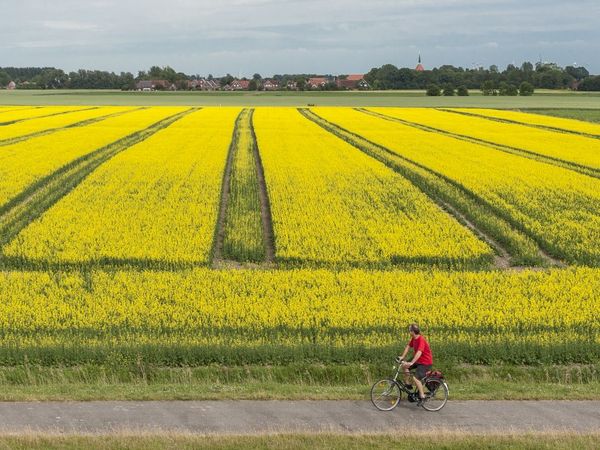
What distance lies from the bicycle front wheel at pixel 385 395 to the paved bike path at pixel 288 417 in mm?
119

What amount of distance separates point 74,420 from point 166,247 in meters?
10.6

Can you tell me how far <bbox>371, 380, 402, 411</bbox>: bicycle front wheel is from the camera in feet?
37.8

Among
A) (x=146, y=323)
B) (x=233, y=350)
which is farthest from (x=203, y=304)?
(x=233, y=350)

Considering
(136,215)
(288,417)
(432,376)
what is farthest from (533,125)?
(288,417)

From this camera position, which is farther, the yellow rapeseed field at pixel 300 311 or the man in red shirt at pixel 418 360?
the yellow rapeseed field at pixel 300 311

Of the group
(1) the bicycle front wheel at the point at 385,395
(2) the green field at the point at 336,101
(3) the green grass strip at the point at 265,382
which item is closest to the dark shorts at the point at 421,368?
(1) the bicycle front wheel at the point at 385,395

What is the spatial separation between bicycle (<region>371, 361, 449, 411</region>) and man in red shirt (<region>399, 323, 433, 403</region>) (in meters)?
0.08

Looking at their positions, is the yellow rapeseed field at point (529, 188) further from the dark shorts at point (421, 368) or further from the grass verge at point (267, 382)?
the dark shorts at point (421, 368)

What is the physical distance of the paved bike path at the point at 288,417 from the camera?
10.5 meters

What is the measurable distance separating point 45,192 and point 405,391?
2288cm

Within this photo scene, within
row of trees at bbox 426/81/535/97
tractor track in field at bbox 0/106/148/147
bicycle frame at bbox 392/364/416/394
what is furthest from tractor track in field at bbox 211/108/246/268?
Result: row of trees at bbox 426/81/535/97

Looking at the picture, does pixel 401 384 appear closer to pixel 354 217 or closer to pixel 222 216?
pixel 354 217

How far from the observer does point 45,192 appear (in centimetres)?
3052

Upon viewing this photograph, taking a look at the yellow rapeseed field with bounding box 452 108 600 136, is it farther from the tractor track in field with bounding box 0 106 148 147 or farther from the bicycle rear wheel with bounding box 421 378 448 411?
the bicycle rear wheel with bounding box 421 378 448 411
